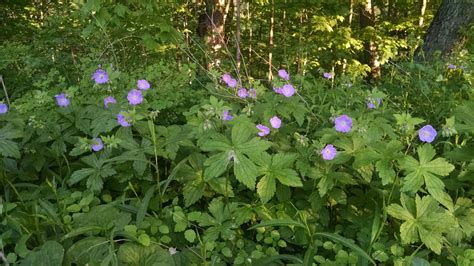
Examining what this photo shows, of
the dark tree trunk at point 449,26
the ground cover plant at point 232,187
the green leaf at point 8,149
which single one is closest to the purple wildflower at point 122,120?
the ground cover plant at point 232,187

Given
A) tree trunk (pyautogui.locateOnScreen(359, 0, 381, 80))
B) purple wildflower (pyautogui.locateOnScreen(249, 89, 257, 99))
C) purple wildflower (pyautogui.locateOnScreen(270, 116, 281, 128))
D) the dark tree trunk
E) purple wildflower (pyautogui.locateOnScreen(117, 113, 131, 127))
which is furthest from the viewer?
tree trunk (pyautogui.locateOnScreen(359, 0, 381, 80))

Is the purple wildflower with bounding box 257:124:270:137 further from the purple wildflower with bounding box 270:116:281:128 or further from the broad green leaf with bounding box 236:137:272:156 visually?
the broad green leaf with bounding box 236:137:272:156

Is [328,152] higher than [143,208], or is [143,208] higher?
[328,152]

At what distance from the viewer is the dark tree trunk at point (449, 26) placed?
452 cm

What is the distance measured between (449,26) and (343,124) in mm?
3760

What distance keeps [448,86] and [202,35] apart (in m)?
3.91

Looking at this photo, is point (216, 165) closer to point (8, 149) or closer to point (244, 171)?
point (244, 171)

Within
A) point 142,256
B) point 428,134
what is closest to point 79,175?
point 142,256

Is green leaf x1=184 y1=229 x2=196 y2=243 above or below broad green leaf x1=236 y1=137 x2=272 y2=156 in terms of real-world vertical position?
below

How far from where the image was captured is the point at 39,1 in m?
8.21

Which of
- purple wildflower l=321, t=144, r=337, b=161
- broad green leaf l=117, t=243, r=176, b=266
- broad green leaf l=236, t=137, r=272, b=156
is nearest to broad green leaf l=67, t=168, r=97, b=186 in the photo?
broad green leaf l=117, t=243, r=176, b=266

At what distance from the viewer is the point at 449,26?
15.2ft

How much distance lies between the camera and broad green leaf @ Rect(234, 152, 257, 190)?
1.27 m

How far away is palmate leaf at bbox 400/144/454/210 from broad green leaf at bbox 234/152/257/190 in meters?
0.50
